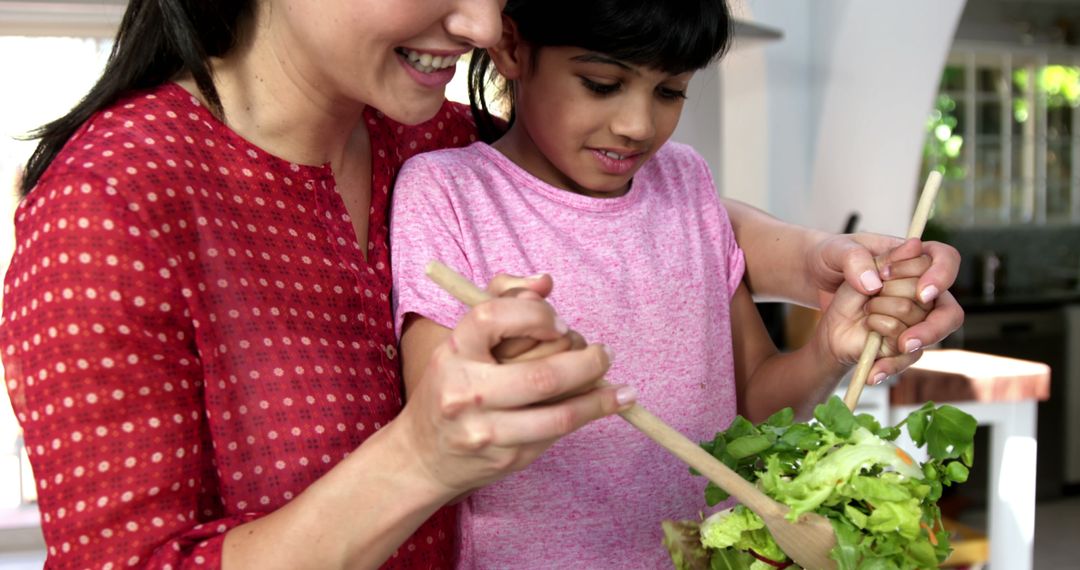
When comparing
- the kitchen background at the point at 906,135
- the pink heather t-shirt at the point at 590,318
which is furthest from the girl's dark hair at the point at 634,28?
the kitchen background at the point at 906,135

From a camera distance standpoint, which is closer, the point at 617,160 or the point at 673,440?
the point at 673,440

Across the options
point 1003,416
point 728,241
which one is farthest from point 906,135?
point 728,241

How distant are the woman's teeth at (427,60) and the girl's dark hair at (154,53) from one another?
185 millimetres

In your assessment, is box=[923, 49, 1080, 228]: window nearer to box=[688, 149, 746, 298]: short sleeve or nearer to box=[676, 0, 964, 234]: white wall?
box=[676, 0, 964, 234]: white wall

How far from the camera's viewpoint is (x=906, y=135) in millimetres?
3797

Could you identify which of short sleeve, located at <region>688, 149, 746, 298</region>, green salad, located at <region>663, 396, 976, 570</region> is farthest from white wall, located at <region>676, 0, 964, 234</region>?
green salad, located at <region>663, 396, 976, 570</region>

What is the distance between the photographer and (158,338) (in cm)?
81

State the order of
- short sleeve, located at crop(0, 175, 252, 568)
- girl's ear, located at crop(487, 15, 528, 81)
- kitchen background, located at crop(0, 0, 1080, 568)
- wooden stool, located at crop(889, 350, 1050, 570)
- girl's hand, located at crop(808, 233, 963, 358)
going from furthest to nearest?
kitchen background, located at crop(0, 0, 1080, 568)
wooden stool, located at crop(889, 350, 1050, 570)
girl's ear, located at crop(487, 15, 528, 81)
girl's hand, located at crop(808, 233, 963, 358)
short sleeve, located at crop(0, 175, 252, 568)

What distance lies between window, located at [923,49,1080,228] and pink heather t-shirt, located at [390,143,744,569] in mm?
5889

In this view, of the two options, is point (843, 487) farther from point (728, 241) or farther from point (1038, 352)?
point (1038, 352)

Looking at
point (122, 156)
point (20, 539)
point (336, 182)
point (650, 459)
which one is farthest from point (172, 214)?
point (20, 539)

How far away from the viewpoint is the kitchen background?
362 centimetres

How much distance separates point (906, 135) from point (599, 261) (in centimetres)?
303

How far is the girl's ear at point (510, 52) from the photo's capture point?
1134mm
